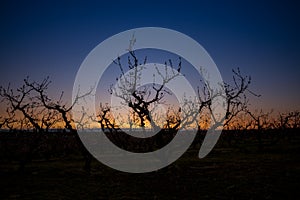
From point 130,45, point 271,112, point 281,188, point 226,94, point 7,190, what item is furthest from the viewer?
point 271,112

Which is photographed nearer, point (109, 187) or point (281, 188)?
point (281, 188)

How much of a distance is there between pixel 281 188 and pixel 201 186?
3.51 m

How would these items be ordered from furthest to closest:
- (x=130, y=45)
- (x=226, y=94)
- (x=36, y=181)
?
(x=226, y=94) < (x=130, y=45) < (x=36, y=181)

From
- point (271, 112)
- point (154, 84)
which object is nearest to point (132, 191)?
point (154, 84)

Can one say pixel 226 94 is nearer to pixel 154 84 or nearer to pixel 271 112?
pixel 154 84

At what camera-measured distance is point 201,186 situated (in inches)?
536

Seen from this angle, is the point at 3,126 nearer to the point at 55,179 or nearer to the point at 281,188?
the point at 55,179

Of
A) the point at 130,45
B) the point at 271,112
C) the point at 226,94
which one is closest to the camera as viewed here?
the point at 130,45

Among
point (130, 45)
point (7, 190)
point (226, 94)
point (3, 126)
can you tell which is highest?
point (130, 45)

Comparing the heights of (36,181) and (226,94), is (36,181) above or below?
below

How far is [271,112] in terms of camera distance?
178ft

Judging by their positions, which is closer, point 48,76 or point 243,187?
point 243,187

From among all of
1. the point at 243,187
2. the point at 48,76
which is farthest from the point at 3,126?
the point at 243,187

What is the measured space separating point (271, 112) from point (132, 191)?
4790 cm
